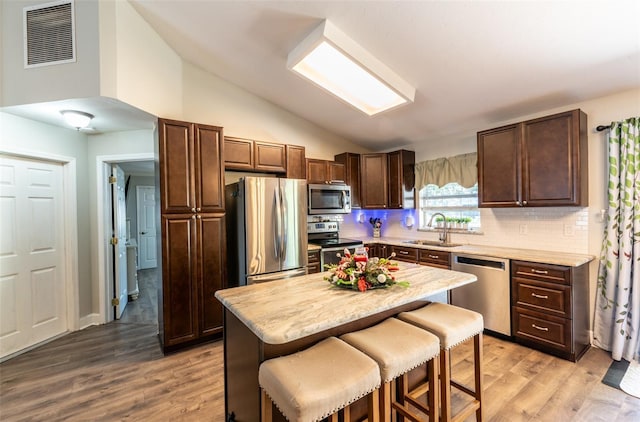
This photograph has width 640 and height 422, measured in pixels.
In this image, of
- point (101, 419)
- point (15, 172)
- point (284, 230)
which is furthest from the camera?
point (284, 230)

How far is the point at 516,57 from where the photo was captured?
7.57 feet

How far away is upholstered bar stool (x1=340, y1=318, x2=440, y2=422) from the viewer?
1.31m

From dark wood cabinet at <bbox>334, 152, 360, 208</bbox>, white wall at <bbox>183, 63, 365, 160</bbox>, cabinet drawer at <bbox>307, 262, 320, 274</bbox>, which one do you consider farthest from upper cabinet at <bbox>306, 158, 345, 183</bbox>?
cabinet drawer at <bbox>307, 262, 320, 274</bbox>

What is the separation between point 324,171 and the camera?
4.20 meters

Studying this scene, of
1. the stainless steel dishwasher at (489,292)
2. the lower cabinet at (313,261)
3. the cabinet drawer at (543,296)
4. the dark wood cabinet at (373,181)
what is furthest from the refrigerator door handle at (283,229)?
the cabinet drawer at (543,296)

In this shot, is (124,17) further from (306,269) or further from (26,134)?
(306,269)

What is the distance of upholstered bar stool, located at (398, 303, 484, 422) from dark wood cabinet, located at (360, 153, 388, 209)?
2.69 meters

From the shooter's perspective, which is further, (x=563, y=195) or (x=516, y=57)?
(x=563, y=195)

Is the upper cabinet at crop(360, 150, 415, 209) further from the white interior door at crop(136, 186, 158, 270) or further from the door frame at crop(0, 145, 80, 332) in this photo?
the white interior door at crop(136, 186, 158, 270)

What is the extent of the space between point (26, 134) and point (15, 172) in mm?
407

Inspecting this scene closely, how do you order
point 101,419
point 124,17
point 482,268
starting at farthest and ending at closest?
point 482,268, point 124,17, point 101,419

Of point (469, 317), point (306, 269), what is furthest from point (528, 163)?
point (306, 269)

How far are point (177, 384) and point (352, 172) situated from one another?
349cm

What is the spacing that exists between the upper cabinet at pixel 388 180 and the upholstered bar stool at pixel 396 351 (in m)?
2.90
